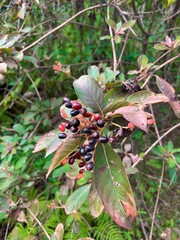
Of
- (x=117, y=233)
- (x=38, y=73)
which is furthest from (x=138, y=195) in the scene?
(x=38, y=73)

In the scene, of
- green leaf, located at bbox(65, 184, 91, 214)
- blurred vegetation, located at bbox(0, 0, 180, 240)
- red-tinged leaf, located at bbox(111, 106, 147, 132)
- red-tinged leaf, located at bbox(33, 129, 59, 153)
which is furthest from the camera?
blurred vegetation, located at bbox(0, 0, 180, 240)

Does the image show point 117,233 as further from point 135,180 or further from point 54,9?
point 54,9

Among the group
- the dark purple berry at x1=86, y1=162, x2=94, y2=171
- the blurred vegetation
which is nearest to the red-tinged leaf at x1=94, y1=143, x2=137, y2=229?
the dark purple berry at x1=86, y1=162, x2=94, y2=171

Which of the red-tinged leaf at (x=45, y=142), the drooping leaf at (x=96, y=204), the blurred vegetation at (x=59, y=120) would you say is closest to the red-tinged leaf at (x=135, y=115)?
the red-tinged leaf at (x=45, y=142)

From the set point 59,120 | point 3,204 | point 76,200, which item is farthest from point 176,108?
point 59,120

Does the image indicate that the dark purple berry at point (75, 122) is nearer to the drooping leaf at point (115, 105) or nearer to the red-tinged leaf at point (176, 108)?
the drooping leaf at point (115, 105)

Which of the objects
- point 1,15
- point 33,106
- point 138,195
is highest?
point 1,15

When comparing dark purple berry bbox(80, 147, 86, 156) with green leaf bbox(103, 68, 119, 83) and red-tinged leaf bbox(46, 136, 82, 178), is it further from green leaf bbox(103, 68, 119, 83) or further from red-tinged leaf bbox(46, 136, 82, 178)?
green leaf bbox(103, 68, 119, 83)

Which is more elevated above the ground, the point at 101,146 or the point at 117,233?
the point at 101,146
